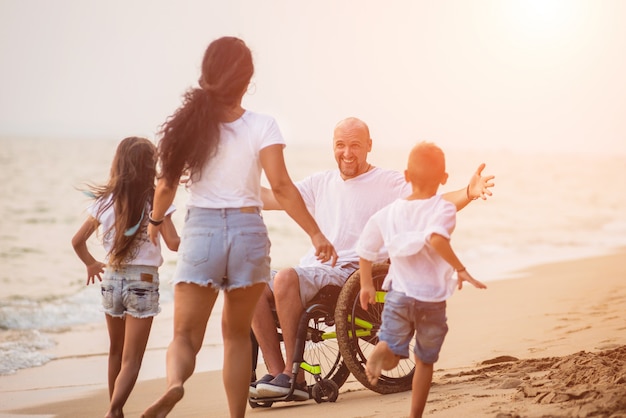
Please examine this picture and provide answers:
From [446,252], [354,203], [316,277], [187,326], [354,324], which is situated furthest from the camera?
[354,203]

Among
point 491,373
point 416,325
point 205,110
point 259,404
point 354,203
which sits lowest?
point 259,404

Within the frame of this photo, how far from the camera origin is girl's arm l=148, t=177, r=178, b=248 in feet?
13.0

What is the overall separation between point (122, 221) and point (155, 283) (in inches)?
14.0

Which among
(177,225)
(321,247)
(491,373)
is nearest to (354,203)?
(491,373)

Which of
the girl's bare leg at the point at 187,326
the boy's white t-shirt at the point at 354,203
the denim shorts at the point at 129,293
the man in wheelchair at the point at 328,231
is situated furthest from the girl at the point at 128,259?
the boy's white t-shirt at the point at 354,203

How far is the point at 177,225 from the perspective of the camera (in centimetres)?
2339

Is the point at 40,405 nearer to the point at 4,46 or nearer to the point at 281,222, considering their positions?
the point at 281,222

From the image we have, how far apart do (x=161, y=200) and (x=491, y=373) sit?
2.24 meters

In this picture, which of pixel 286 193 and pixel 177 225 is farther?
pixel 177 225

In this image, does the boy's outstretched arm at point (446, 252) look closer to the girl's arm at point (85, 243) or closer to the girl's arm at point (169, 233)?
the girl's arm at point (169, 233)

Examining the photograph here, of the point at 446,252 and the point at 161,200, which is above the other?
the point at 161,200

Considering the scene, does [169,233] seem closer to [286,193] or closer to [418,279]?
[286,193]

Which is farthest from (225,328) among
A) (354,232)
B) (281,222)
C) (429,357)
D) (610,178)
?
(610,178)

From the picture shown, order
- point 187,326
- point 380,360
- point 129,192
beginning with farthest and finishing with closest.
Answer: point 129,192
point 187,326
point 380,360
